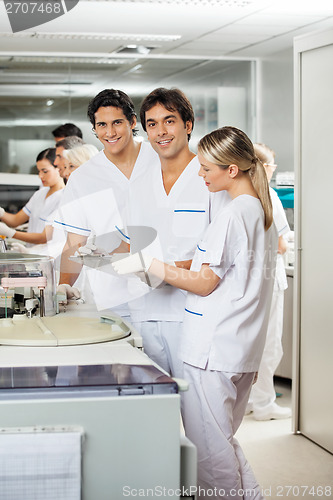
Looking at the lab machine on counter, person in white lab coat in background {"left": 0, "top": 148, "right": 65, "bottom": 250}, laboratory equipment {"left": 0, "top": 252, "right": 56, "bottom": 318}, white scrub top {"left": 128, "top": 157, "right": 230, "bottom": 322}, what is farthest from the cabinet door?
person in white lab coat in background {"left": 0, "top": 148, "right": 65, "bottom": 250}

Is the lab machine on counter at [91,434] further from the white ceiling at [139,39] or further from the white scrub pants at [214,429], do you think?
the white ceiling at [139,39]

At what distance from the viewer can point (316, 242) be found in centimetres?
297

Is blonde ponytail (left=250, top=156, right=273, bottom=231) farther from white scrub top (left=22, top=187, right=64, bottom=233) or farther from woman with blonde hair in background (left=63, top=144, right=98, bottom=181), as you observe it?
white scrub top (left=22, top=187, right=64, bottom=233)

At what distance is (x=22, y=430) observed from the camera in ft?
4.05

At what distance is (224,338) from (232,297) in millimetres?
122

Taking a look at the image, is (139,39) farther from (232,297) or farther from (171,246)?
(232,297)

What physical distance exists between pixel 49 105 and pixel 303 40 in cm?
287

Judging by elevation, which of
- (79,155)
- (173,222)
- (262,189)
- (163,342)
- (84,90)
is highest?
(84,90)

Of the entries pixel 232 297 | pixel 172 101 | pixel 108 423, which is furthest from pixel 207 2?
pixel 108 423

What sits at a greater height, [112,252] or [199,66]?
[199,66]

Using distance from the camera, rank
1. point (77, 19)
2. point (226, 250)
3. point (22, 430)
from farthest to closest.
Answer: point (77, 19) → point (226, 250) → point (22, 430)

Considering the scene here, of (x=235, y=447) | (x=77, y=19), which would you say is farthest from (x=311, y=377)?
(x=77, y=19)

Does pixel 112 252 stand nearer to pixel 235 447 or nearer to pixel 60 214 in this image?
pixel 60 214

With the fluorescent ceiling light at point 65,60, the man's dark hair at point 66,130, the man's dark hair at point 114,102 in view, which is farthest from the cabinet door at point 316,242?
the fluorescent ceiling light at point 65,60
